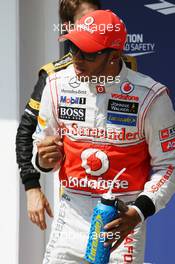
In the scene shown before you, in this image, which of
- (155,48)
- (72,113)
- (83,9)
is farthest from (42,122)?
(155,48)

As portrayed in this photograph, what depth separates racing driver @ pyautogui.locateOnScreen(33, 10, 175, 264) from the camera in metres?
2.13

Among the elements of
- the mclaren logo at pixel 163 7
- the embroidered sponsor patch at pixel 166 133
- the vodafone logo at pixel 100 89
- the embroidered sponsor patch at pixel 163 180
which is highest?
the mclaren logo at pixel 163 7

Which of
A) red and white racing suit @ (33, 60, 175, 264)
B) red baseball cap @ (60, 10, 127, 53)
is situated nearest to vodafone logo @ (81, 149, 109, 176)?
red and white racing suit @ (33, 60, 175, 264)

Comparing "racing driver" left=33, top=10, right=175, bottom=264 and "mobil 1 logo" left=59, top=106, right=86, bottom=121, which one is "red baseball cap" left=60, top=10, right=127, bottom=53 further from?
"mobil 1 logo" left=59, top=106, right=86, bottom=121

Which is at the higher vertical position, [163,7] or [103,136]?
[163,7]

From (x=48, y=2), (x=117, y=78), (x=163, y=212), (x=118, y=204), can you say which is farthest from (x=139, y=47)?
(x=118, y=204)

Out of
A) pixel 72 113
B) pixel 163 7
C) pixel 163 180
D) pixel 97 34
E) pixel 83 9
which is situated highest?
pixel 163 7

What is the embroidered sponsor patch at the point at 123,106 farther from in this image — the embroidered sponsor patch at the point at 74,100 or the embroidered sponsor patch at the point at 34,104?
the embroidered sponsor patch at the point at 34,104

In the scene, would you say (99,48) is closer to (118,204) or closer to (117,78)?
(117,78)

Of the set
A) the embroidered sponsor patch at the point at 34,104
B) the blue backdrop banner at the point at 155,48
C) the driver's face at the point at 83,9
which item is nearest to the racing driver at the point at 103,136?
the embroidered sponsor patch at the point at 34,104

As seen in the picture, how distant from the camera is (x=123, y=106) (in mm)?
2188

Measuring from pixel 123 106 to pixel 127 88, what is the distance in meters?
0.06

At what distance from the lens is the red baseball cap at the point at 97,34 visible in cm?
210

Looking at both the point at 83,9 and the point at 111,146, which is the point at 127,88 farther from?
the point at 83,9
